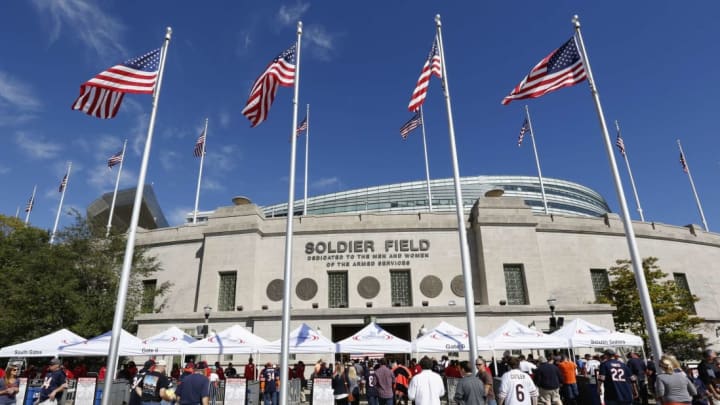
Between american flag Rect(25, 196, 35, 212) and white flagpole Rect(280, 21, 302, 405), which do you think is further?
american flag Rect(25, 196, 35, 212)

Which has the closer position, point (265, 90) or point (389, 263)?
point (265, 90)

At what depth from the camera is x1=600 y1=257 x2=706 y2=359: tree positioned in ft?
84.9

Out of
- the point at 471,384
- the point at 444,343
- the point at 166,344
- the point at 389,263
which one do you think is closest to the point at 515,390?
the point at 471,384

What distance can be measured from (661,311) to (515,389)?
23865 millimetres

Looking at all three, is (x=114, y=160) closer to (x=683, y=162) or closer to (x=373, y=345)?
(x=373, y=345)

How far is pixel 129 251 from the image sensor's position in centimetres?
1107

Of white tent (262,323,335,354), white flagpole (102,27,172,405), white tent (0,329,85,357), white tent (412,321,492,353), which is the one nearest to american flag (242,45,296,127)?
white flagpole (102,27,172,405)

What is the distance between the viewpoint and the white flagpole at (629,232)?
1061 cm

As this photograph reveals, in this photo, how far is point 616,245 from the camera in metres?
31.6

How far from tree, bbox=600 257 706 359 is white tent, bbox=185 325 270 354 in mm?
22996

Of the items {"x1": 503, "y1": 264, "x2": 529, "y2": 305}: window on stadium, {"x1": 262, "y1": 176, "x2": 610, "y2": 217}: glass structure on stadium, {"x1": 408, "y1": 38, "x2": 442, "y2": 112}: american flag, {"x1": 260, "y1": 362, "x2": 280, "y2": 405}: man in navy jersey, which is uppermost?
{"x1": 262, "y1": 176, "x2": 610, "y2": 217}: glass structure on stadium

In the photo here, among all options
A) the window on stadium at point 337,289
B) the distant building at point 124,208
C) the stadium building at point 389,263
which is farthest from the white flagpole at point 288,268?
the distant building at point 124,208

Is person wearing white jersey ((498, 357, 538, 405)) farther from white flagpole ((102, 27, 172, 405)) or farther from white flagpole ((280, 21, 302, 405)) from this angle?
white flagpole ((102, 27, 172, 405))

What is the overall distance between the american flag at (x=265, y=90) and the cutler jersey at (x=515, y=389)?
32.1 feet
